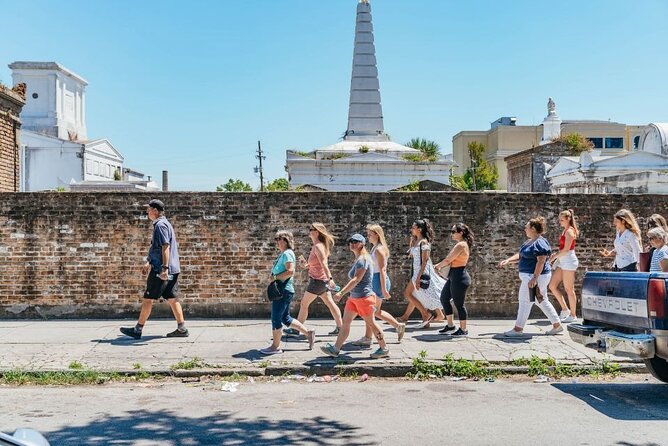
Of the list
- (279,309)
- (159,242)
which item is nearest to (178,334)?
(159,242)

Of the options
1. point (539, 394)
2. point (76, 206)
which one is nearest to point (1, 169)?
point (76, 206)

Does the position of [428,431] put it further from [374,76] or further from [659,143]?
[374,76]

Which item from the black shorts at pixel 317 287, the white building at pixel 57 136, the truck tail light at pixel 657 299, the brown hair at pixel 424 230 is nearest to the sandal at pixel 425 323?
the brown hair at pixel 424 230

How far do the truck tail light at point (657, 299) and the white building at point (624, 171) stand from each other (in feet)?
43.3

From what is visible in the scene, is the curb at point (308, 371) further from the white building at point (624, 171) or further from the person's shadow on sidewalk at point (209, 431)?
the white building at point (624, 171)

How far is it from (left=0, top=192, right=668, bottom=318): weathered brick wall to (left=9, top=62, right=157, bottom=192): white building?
115ft

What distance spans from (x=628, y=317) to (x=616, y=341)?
28 centimetres

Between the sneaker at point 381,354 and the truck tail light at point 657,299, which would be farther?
the sneaker at point 381,354

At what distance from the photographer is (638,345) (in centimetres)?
654

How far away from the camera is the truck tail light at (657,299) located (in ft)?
21.2

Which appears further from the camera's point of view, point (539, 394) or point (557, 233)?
point (557, 233)

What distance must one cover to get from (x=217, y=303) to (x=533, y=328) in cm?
531

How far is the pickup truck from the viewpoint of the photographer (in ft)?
21.3

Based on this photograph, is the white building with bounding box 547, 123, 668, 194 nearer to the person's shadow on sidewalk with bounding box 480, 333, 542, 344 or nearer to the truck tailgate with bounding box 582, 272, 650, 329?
the person's shadow on sidewalk with bounding box 480, 333, 542, 344
